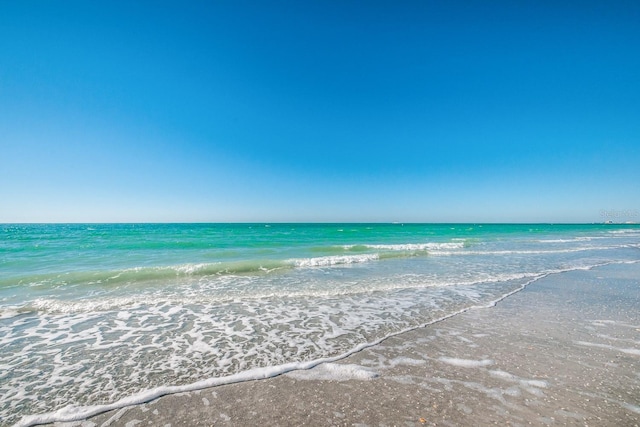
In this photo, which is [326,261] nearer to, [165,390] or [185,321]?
[185,321]

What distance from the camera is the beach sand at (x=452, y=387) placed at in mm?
3398

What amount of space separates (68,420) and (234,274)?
10.8 m

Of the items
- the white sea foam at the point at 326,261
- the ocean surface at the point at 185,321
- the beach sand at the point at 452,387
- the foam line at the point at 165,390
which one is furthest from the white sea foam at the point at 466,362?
the white sea foam at the point at 326,261

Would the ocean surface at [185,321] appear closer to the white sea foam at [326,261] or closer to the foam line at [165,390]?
the foam line at [165,390]

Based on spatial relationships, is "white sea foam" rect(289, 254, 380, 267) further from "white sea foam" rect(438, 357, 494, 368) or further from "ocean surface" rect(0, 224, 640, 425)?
"white sea foam" rect(438, 357, 494, 368)

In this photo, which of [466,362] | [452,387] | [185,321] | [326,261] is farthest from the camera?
[326,261]

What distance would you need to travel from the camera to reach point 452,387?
401 cm

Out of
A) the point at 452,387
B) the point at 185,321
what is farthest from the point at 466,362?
the point at 185,321

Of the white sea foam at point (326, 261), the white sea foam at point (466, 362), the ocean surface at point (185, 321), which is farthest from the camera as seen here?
the white sea foam at point (326, 261)

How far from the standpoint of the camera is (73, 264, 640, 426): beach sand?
340 centimetres

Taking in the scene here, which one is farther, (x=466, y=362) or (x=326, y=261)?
(x=326, y=261)

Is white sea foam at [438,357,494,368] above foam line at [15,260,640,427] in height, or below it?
above

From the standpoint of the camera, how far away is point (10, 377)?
4523mm

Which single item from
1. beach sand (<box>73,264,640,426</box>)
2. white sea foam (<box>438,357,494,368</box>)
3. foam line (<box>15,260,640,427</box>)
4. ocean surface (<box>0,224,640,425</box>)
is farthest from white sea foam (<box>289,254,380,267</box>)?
white sea foam (<box>438,357,494,368</box>)
